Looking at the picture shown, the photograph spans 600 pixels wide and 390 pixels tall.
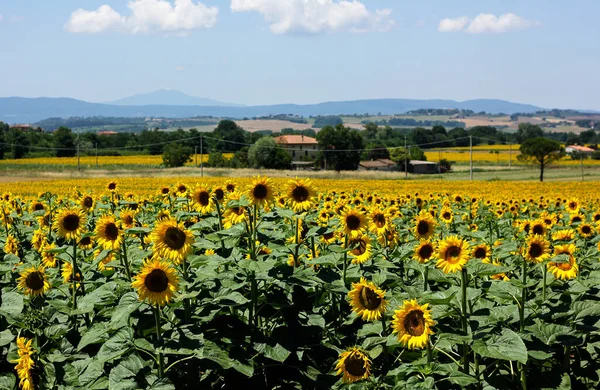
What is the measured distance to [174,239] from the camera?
3895 millimetres

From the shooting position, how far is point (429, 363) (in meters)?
3.48

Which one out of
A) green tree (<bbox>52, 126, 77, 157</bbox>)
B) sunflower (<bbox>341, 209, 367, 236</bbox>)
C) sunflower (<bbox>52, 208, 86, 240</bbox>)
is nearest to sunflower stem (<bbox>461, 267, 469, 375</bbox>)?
sunflower (<bbox>341, 209, 367, 236</bbox>)

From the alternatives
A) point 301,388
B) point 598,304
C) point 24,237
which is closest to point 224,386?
point 301,388

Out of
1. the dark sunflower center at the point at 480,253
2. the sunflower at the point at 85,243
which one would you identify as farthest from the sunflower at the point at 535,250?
the sunflower at the point at 85,243

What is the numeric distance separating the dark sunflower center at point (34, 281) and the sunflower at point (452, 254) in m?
2.60

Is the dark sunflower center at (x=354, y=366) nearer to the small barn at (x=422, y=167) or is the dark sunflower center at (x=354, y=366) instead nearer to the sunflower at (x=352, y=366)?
the sunflower at (x=352, y=366)

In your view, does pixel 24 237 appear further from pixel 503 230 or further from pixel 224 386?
pixel 503 230

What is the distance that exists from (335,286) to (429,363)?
Answer: 0.97 metres

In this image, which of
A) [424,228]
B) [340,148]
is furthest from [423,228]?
[340,148]

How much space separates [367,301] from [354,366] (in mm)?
451

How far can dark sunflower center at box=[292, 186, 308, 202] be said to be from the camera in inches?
196

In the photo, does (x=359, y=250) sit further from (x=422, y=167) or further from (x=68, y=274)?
(x=422, y=167)

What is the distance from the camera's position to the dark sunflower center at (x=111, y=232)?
4562mm

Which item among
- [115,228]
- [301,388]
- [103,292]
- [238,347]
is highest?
[115,228]
